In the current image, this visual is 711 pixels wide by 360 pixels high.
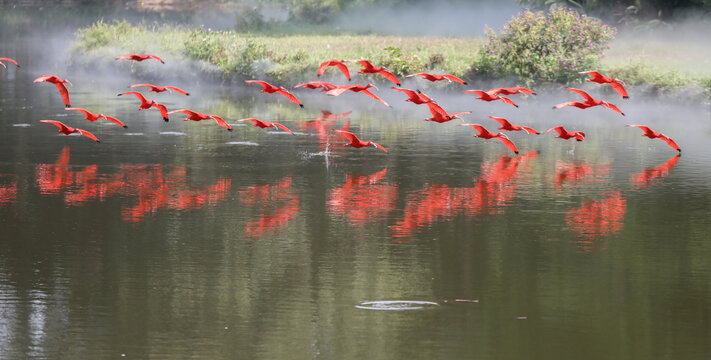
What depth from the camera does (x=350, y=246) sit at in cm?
1161

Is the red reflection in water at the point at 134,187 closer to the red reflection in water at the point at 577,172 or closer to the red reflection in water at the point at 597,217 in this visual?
the red reflection in water at the point at 597,217

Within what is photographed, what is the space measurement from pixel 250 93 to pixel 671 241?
70.1 feet

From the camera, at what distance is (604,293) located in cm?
988

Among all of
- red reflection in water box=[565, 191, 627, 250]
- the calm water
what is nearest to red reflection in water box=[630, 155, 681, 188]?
the calm water

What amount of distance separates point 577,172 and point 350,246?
6497mm

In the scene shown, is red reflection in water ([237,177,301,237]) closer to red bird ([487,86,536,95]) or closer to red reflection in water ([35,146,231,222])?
red reflection in water ([35,146,231,222])

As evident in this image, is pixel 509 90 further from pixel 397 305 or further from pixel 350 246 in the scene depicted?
pixel 397 305

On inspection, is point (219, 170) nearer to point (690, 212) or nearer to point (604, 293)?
point (690, 212)

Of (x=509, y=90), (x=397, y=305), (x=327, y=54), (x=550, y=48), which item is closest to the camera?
(x=397, y=305)

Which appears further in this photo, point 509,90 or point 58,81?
point 509,90

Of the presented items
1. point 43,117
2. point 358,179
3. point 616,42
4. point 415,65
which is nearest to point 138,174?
point 358,179

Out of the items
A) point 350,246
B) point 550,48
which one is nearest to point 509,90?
point 350,246

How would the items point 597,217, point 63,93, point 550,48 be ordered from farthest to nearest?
1. point 550,48
2. point 63,93
3. point 597,217

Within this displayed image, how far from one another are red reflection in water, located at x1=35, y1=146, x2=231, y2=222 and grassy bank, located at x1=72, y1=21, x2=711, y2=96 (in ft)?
47.4
